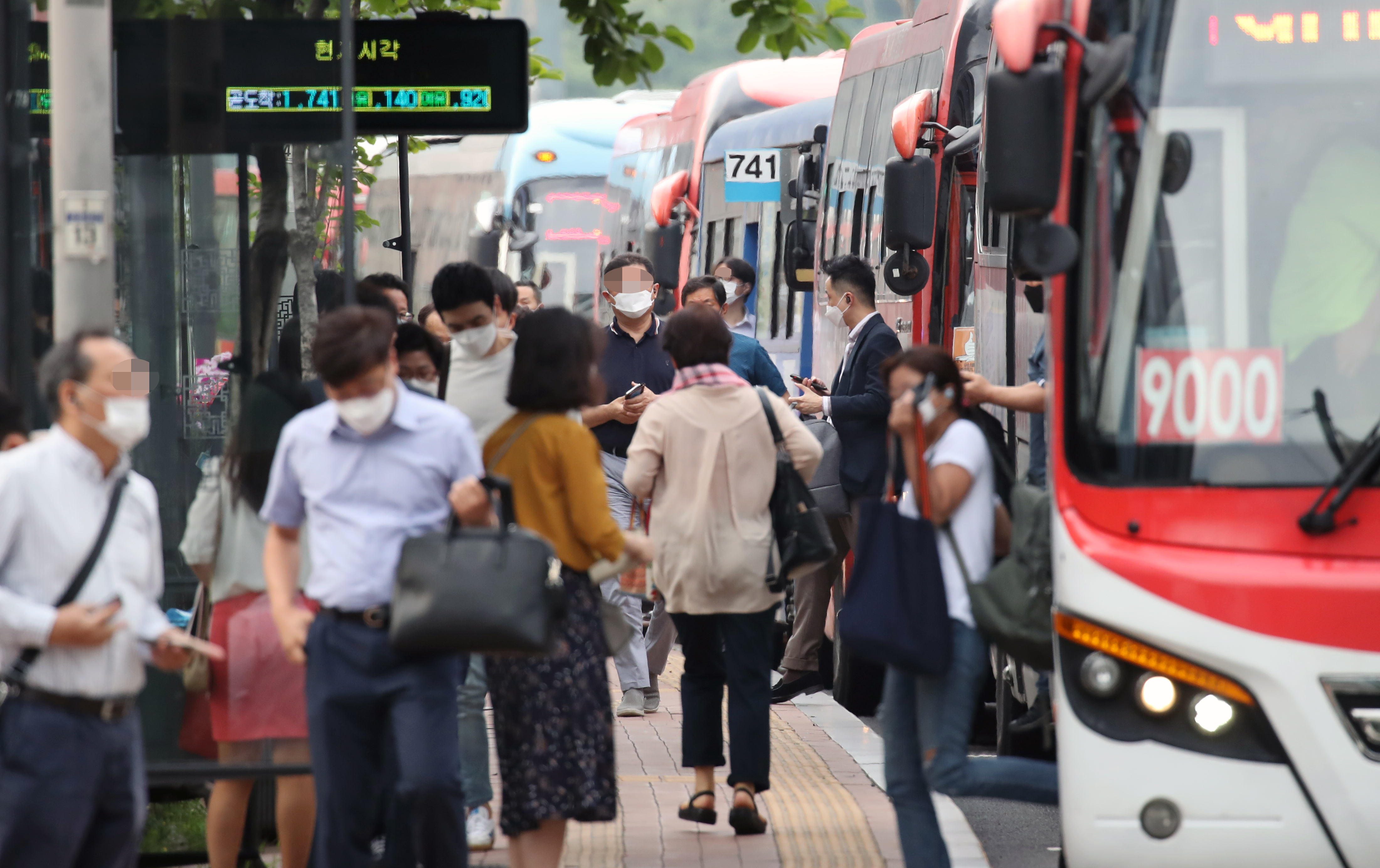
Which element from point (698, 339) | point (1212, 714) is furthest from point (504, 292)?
point (1212, 714)

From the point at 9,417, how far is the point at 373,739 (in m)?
1.18

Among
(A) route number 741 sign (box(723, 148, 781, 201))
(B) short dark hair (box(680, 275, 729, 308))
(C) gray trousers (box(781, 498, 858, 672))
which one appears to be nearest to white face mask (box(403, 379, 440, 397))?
(B) short dark hair (box(680, 275, 729, 308))

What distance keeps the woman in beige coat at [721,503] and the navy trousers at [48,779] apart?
2.90 meters

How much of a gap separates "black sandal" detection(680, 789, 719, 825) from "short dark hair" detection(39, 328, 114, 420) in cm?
336

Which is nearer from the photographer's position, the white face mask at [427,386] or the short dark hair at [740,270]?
the white face mask at [427,386]

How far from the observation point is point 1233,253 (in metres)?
5.43

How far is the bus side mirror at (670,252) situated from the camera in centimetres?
2002

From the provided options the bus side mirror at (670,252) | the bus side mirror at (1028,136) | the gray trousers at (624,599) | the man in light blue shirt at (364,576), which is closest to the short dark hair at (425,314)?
the gray trousers at (624,599)

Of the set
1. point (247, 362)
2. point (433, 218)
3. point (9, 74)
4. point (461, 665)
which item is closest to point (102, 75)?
point (9, 74)

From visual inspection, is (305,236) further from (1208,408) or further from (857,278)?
(857,278)

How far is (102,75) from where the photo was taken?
517cm

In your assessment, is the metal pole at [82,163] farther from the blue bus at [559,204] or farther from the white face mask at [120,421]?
the blue bus at [559,204]

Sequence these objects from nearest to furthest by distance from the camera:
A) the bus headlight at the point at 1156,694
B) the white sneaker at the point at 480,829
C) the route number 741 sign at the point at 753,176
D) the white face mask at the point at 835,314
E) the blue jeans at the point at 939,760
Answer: the bus headlight at the point at 1156,694
the blue jeans at the point at 939,760
the white sneaker at the point at 480,829
the white face mask at the point at 835,314
the route number 741 sign at the point at 753,176

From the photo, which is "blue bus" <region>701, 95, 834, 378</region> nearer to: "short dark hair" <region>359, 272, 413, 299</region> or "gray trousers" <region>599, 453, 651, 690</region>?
"gray trousers" <region>599, 453, 651, 690</region>
